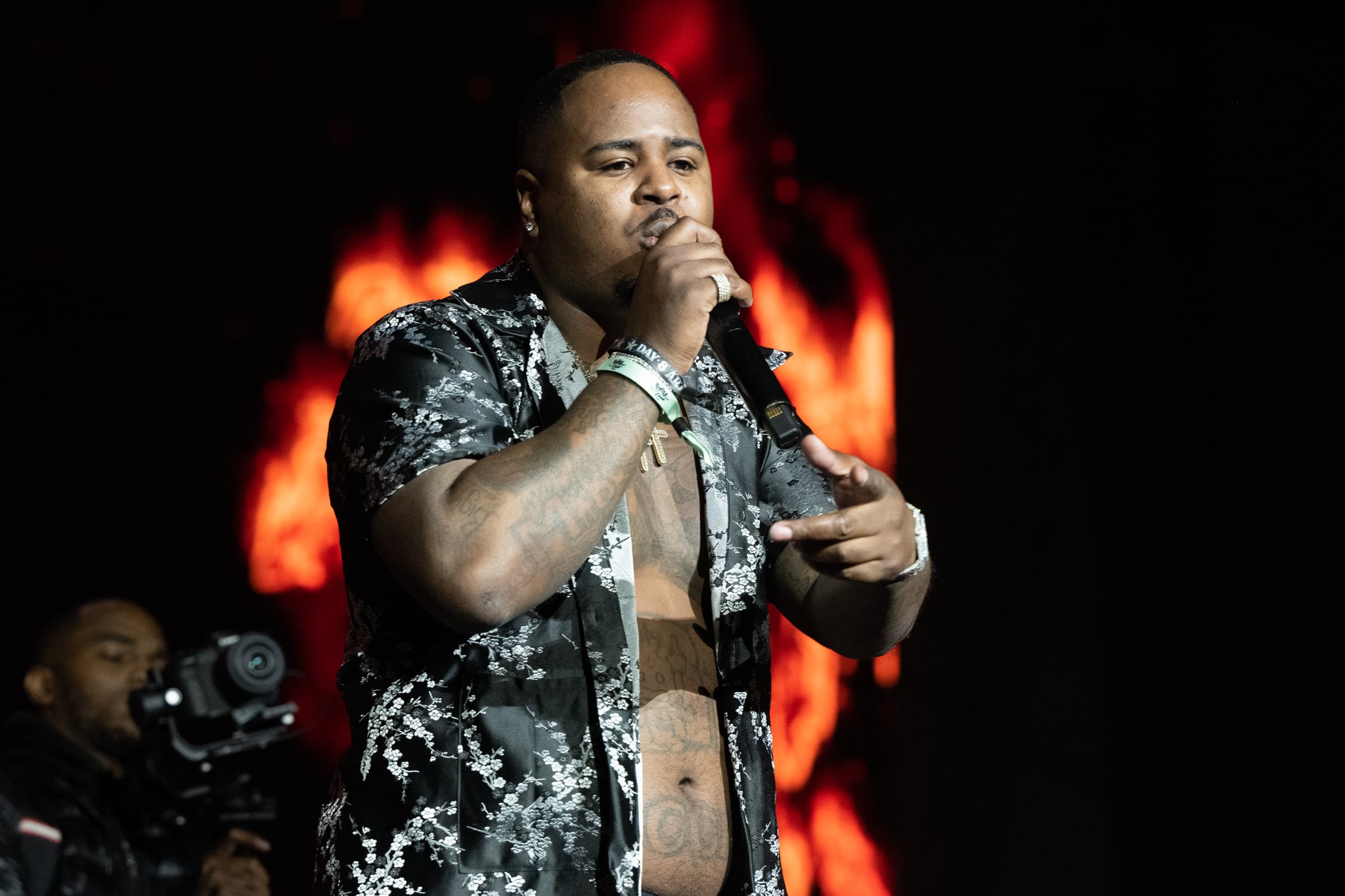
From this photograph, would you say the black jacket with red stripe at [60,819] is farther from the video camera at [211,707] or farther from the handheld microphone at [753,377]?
the handheld microphone at [753,377]

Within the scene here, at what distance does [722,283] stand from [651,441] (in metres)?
0.34

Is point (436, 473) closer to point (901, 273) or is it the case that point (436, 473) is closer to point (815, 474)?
point (815, 474)

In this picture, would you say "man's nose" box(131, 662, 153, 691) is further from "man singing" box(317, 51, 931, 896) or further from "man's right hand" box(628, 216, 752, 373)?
"man's right hand" box(628, 216, 752, 373)

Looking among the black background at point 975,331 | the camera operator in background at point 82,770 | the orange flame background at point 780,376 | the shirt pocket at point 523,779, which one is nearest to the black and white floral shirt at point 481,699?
the shirt pocket at point 523,779

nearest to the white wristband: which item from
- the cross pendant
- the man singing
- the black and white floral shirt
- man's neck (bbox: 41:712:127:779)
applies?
the man singing

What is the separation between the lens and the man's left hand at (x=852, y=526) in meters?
1.43

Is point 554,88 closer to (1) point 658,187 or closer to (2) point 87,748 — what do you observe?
(1) point 658,187

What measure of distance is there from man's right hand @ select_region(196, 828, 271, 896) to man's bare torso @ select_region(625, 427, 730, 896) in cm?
190

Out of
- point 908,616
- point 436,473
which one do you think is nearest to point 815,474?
point 908,616

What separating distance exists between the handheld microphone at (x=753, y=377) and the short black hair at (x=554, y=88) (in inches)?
19.2

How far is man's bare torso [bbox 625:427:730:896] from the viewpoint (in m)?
1.50

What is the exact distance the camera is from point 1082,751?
333 centimetres

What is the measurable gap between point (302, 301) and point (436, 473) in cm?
362

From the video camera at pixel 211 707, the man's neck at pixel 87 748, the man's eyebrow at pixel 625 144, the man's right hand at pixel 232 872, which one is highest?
the man's eyebrow at pixel 625 144
